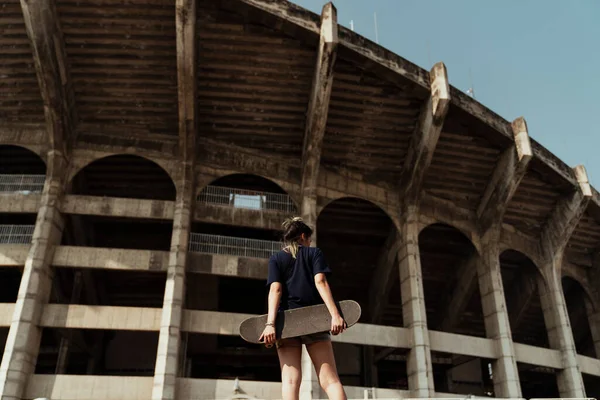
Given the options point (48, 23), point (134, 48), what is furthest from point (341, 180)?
point (48, 23)

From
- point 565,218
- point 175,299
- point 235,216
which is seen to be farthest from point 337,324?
point 565,218

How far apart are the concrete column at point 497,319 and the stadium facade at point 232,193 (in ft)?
0.30

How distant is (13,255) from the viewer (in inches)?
723

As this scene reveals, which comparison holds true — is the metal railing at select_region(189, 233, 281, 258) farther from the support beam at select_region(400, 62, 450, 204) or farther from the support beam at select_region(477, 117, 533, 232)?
the support beam at select_region(477, 117, 533, 232)

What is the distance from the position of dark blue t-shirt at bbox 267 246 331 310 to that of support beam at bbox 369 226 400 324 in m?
19.3

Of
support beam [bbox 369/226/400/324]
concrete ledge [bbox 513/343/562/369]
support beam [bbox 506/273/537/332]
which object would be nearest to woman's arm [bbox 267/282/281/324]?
support beam [bbox 369/226/400/324]

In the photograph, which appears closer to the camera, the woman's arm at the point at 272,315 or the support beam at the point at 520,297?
the woman's arm at the point at 272,315

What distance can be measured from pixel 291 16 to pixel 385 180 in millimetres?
8409

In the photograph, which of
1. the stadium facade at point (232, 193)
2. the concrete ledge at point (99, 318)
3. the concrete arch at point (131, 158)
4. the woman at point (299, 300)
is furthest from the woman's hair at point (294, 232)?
the concrete arch at point (131, 158)

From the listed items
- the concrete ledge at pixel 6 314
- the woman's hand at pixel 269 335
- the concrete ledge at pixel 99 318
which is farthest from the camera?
the concrete ledge at pixel 99 318

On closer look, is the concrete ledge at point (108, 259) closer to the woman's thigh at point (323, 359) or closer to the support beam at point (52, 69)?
the support beam at point (52, 69)

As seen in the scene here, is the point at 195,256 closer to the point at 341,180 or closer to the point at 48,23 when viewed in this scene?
the point at 341,180

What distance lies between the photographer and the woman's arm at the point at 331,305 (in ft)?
10.6

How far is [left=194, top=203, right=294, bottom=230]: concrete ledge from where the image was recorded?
66.6 feet
